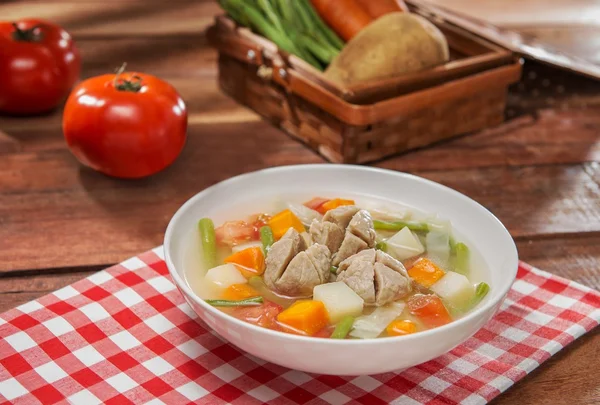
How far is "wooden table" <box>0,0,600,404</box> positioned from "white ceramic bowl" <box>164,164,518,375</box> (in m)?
0.19

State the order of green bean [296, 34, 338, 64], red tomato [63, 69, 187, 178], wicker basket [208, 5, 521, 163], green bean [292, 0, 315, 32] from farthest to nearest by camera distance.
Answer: green bean [292, 0, 315, 32], green bean [296, 34, 338, 64], wicker basket [208, 5, 521, 163], red tomato [63, 69, 187, 178]

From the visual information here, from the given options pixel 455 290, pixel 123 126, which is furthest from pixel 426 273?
pixel 123 126

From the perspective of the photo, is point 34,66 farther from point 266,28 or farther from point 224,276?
point 224,276

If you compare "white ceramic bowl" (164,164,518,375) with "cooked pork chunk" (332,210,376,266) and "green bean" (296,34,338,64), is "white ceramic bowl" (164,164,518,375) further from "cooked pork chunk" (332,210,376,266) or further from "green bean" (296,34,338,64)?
"green bean" (296,34,338,64)

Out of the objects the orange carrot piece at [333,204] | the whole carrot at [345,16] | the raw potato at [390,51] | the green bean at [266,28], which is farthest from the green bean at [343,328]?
the whole carrot at [345,16]

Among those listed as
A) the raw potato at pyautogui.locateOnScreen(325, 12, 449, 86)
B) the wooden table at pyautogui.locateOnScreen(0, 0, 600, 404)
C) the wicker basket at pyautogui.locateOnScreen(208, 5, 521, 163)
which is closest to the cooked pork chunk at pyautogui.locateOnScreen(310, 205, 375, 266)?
the wooden table at pyautogui.locateOnScreen(0, 0, 600, 404)

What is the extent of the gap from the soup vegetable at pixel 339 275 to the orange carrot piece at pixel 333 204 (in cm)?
4

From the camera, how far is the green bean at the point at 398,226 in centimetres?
141

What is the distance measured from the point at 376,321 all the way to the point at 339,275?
0.32 feet

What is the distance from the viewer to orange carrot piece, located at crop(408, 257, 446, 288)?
4.17 ft

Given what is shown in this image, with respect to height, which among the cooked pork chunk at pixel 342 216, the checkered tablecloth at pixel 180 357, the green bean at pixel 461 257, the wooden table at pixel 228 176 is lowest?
the wooden table at pixel 228 176

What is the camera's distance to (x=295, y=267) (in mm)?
1207

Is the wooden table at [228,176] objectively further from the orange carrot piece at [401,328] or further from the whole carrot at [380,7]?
the whole carrot at [380,7]

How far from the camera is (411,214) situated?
58.4 inches
